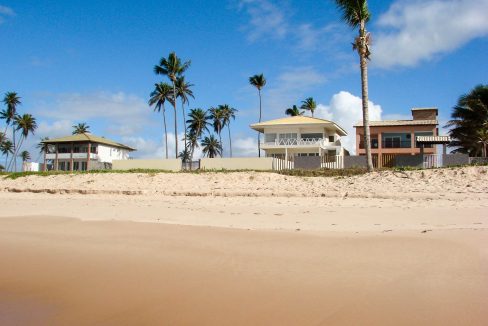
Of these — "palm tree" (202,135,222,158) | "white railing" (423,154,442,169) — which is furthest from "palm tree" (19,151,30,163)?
"white railing" (423,154,442,169)

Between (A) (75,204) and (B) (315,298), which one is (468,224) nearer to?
(B) (315,298)

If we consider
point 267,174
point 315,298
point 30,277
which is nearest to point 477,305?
point 315,298

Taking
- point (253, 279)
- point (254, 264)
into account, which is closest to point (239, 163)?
point (254, 264)

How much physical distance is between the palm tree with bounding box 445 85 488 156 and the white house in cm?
1257

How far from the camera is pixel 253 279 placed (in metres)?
5.39

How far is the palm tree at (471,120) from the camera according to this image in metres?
43.2

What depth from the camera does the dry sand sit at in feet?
14.0

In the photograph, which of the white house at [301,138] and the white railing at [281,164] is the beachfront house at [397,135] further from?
the white railing at [281,164]

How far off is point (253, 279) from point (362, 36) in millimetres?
21838

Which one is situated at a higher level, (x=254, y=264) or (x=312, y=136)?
(x=312, y=136)

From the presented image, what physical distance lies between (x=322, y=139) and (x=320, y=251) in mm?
38405

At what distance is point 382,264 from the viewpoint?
5.80m

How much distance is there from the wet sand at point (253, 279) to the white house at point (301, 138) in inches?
1439

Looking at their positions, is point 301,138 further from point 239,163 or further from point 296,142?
point 239,163
